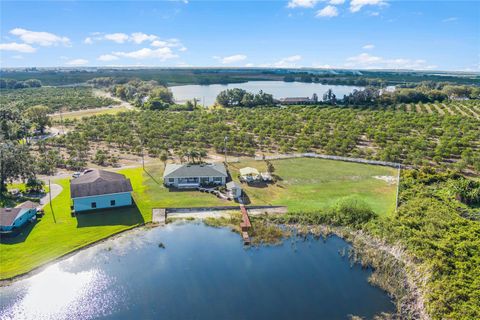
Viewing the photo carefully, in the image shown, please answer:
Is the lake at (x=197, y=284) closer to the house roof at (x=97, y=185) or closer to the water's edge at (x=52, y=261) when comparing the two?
the water's edge at (x=52, y=261)

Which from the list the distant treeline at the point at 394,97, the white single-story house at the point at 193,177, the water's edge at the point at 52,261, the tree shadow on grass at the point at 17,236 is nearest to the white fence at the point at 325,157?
the white single-story house at the point at 193,177

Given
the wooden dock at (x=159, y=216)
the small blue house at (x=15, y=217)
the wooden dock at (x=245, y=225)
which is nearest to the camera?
the small blue house at (x=15, y=217)

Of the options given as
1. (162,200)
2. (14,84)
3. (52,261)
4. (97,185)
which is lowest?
(52,261)

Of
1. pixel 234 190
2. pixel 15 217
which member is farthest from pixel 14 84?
pixel 234 190

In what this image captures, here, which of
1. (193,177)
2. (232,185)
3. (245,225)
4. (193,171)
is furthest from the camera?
(193,171)

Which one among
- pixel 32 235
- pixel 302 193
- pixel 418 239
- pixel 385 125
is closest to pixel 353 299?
pixel 418 239

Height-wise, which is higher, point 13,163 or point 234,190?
point 13,163

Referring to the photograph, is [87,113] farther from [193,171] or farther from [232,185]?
[232,185]
